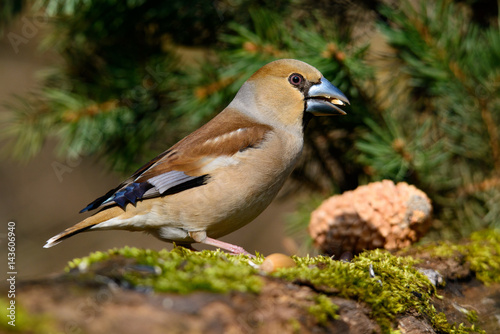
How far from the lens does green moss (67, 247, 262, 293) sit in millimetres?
1374

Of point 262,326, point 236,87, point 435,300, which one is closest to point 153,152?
point 236,87

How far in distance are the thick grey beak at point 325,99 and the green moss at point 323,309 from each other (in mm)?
1515

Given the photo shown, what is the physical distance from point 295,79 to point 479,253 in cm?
138

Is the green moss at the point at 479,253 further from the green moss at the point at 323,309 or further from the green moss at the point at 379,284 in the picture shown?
the green moss at the point at 323,309

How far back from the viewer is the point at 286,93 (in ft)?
10.5

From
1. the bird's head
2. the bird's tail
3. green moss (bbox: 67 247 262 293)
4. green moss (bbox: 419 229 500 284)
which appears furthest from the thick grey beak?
green moss (bbox: 67 247 262 293)

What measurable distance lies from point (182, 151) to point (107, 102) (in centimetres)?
70

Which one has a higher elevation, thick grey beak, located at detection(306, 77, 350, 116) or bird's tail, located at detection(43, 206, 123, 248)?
thick grey beak, located at detection(306, 77, 350, 116)

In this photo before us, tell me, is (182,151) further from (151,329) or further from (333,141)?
(151,329)

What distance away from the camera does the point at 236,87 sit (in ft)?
10.4

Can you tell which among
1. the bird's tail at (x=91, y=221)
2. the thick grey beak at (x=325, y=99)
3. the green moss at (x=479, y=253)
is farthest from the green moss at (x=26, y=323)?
the thick grey beak at (x=325, y=99)

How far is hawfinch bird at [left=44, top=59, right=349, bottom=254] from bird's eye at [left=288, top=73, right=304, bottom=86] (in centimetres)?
16

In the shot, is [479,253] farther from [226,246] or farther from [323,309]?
[323,309]

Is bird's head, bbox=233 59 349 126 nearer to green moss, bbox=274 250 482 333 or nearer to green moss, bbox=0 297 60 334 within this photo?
green moss, bbox=274 250 482 333
